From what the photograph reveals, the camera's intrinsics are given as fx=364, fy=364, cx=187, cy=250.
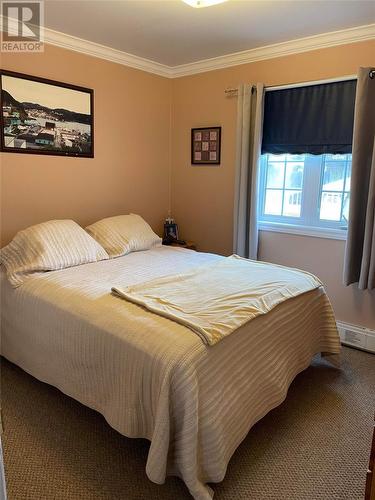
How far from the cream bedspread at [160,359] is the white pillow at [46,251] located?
0.29 ft

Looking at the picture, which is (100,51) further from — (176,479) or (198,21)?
(176,479)

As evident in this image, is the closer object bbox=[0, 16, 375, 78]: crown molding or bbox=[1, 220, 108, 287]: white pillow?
bbox=[1, 220, 108, 287]: white pillow

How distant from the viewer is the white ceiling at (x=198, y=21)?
2.33 m

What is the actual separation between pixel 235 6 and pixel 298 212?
5.55ft

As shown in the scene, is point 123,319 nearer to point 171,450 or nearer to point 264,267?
point 171,450

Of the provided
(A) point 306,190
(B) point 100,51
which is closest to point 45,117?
(B) point 100,51

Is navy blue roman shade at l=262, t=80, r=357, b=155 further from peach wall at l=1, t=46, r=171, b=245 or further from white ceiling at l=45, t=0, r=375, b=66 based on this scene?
peach wall at l=1, t=46, r=171, b=245

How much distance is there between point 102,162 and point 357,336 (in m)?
2.66

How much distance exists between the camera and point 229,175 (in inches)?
139

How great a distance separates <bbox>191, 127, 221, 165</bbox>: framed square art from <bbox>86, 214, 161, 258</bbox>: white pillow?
968mm

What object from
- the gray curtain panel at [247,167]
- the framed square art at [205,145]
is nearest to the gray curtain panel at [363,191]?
the gray curtain panel at [247,167]

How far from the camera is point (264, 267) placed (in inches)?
102

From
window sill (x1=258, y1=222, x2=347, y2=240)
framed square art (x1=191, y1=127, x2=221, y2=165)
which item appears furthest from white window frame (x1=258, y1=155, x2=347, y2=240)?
framed square art (x1=191, y1=127, x2=221, y2=165)

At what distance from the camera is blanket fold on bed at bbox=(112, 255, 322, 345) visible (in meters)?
1.71
